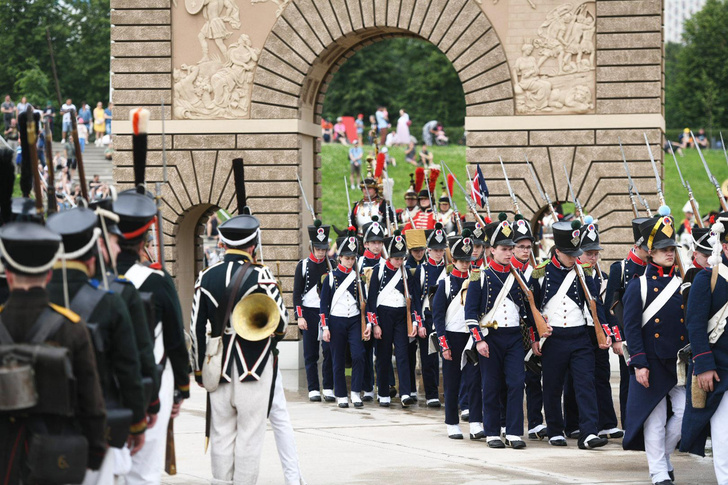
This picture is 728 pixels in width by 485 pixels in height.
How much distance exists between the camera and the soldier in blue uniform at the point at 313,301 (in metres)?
15.7

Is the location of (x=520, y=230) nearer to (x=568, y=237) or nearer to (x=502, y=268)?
(x=502, y=268)

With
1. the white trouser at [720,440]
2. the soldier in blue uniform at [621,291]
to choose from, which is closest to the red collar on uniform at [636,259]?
the soldier in blue uniform at [621,291]

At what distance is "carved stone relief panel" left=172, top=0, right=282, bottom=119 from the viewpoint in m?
19.0

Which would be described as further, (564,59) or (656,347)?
(564,59)

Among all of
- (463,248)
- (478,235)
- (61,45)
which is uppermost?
(61,45)

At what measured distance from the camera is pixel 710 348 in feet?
29.9

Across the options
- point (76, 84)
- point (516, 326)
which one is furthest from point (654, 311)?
point (76, 84)

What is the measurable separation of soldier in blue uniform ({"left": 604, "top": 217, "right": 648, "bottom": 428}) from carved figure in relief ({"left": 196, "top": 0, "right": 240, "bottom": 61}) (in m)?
8.81

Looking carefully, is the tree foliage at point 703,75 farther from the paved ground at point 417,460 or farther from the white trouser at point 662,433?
the white trouser at point 662,433

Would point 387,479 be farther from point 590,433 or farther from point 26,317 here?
point 26,317

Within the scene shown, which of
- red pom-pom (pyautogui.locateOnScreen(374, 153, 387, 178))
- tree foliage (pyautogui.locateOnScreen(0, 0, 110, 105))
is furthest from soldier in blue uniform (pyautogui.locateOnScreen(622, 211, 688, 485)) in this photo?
tree foliage (pyautogui.locateOnScreen(0, 0, 110, 105))

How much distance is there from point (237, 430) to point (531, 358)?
13.2 feet

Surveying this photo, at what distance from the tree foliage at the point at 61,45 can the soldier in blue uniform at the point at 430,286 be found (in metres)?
42.3

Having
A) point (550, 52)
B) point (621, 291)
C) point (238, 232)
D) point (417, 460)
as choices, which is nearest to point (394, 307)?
point (621, 291)
